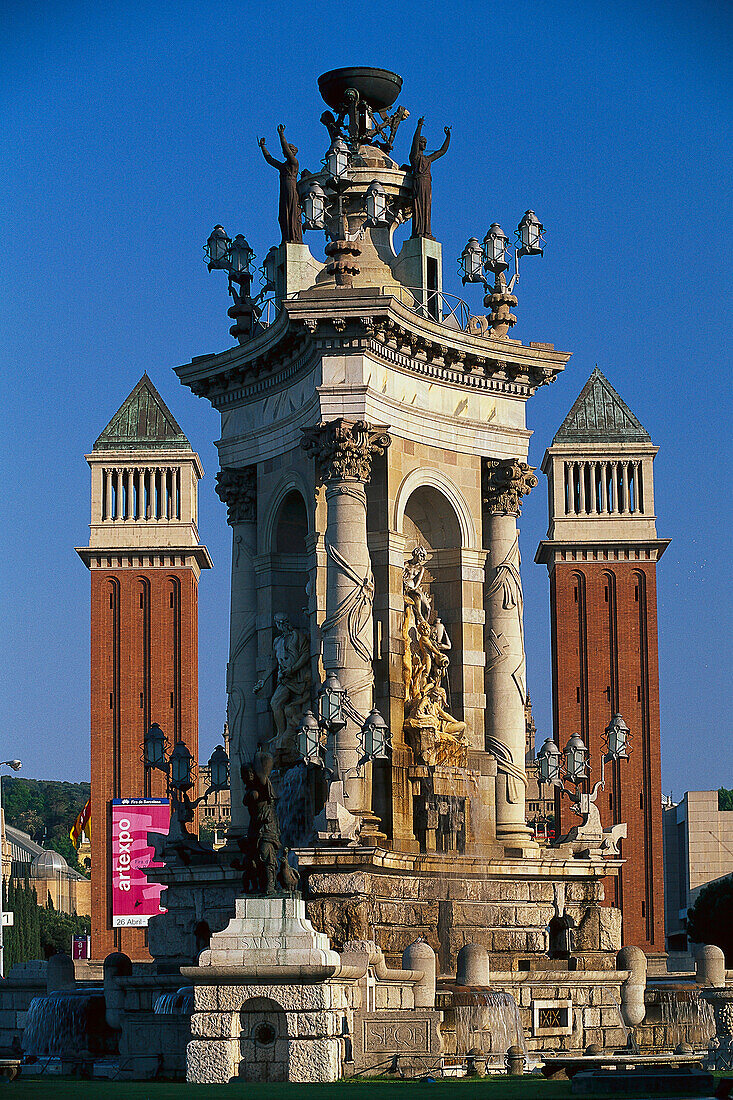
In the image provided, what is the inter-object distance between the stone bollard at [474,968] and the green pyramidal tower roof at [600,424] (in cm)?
9730

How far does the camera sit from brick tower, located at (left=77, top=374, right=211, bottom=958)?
122 meters

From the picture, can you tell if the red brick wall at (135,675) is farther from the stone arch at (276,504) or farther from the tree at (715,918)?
the stone arch at (276,504)

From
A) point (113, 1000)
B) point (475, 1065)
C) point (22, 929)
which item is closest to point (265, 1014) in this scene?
point (475, 1065)

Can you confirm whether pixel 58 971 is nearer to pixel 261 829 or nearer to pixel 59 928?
pixel 261 829

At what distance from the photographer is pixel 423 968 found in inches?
1303

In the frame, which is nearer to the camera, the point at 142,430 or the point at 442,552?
the point at 442,552

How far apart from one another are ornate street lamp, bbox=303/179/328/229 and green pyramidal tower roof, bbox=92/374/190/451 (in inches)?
3516

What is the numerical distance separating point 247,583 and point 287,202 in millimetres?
8579

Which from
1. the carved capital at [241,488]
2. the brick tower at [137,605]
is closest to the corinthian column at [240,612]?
the carved capital at [241,488]

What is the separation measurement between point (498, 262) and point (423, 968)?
18532 millimetres

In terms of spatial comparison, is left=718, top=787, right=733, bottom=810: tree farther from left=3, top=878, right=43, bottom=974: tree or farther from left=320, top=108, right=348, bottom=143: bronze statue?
left=320, top=108, right=348, bottom=143: bronze statue

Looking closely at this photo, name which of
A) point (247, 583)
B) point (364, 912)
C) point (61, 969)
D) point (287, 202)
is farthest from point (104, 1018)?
point (287, 202)

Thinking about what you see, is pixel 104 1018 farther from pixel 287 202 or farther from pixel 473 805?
pixel 287 202

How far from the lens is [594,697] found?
123 m
